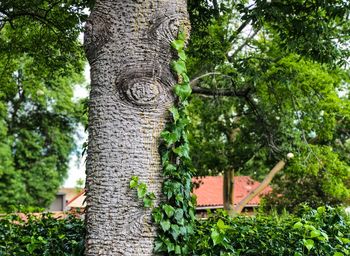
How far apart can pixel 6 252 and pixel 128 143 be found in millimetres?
1338

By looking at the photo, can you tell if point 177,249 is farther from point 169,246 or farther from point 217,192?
point 217,192

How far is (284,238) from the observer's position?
10.2ft

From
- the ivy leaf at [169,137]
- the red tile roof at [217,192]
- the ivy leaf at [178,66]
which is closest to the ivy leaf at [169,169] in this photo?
the ivy leaf at [169,137]

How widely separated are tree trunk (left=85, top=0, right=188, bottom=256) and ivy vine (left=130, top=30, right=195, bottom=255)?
0.15ft

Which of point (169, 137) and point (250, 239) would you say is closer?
point (169, 137)

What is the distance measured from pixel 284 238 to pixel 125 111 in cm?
146

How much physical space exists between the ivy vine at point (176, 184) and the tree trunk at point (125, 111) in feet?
0.15

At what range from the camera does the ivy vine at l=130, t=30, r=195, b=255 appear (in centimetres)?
251

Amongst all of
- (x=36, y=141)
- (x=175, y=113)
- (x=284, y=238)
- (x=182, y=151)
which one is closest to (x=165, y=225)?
(x=182, y=151)

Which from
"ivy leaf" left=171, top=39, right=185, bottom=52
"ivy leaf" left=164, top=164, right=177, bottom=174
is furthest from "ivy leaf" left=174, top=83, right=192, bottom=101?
"ivy leaf" left=164, top=164, right=177, bottom=174

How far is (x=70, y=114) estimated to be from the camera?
923 inches

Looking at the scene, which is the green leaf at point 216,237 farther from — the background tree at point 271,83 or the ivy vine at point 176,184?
the background tree at point 271,83

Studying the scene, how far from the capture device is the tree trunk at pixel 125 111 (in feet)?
8.18

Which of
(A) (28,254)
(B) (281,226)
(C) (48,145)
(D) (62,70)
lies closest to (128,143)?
(A) (28,254)
